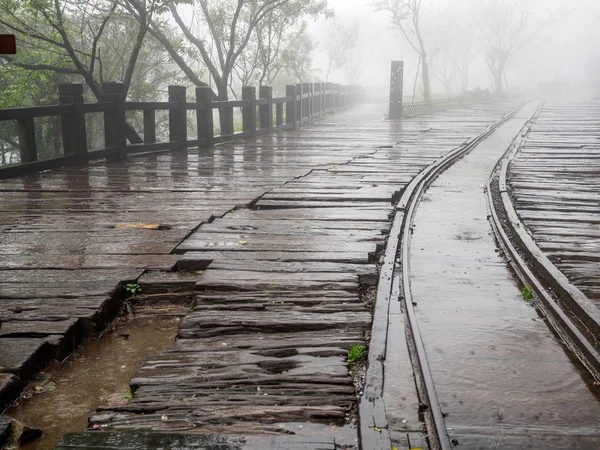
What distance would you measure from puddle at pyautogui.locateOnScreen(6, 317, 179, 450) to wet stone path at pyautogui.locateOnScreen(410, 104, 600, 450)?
126 cm

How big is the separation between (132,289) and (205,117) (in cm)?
917

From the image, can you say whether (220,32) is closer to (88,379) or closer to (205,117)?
(205,117)

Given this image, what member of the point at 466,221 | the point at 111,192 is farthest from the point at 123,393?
the point at 111,192

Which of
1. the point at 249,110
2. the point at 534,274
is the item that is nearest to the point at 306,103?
the point at 249,110

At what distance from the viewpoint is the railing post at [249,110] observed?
14.8 meters

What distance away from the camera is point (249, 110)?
48.8ft

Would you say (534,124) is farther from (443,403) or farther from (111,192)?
(443,403)

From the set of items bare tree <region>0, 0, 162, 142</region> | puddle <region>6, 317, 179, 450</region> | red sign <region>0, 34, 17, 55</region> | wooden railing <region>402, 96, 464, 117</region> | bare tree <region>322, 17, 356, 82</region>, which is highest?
bare tree <region>322, 17, 356, 82</region>

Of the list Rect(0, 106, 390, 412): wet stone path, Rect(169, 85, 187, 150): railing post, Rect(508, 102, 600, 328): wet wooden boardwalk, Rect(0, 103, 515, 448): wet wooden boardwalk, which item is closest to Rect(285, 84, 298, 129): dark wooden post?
Rect(508, 102, 600, 328): wet wooden boardwalk

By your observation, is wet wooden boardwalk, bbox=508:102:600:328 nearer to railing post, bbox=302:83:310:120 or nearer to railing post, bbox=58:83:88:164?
railing post, bbox=58:83:88:164

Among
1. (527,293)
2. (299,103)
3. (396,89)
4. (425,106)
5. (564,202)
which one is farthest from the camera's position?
(425,106)

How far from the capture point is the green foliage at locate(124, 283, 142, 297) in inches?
146

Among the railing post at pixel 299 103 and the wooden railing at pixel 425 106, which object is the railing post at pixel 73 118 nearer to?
the railing post at pixel 299 103

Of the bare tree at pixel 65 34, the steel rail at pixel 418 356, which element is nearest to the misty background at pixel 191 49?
the bare tree at pixel 65 34
